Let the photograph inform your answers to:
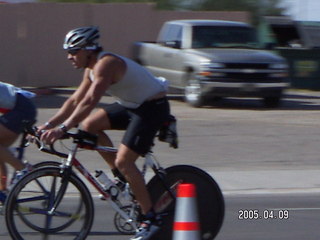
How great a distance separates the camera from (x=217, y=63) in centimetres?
1734

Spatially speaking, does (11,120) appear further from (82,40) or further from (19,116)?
(82,40)

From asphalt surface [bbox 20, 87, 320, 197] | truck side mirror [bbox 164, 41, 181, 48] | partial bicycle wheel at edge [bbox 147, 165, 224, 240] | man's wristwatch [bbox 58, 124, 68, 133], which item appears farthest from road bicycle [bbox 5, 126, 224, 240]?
truck side mirror [bbox 164, 41, 181, 48]

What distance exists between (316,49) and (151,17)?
5.41 meters

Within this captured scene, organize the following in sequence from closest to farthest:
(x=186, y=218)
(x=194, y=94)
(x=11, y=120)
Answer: (x=186, y=218)
(x=11, y=120)
(x=194, y=94)

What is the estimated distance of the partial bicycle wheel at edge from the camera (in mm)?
6836

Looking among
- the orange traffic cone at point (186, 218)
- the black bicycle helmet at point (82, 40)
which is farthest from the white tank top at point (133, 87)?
the orange traffic cone at point (186, 218)

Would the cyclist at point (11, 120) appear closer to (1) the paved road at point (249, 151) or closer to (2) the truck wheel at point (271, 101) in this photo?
(1) the paved road at point (249, 151)

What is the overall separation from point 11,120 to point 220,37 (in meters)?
11.8

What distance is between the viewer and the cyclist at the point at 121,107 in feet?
20.9

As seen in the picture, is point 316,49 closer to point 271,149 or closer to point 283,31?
point 283,31

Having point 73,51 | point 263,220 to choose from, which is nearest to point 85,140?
point 73,51

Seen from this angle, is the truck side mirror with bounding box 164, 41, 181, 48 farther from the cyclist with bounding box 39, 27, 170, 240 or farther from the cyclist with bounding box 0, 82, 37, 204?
the cyclist with bounding box 39, 27, 170, 240

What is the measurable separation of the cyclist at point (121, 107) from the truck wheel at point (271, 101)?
38.8ft

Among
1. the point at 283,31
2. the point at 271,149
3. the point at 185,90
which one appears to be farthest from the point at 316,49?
the point at 271,149
